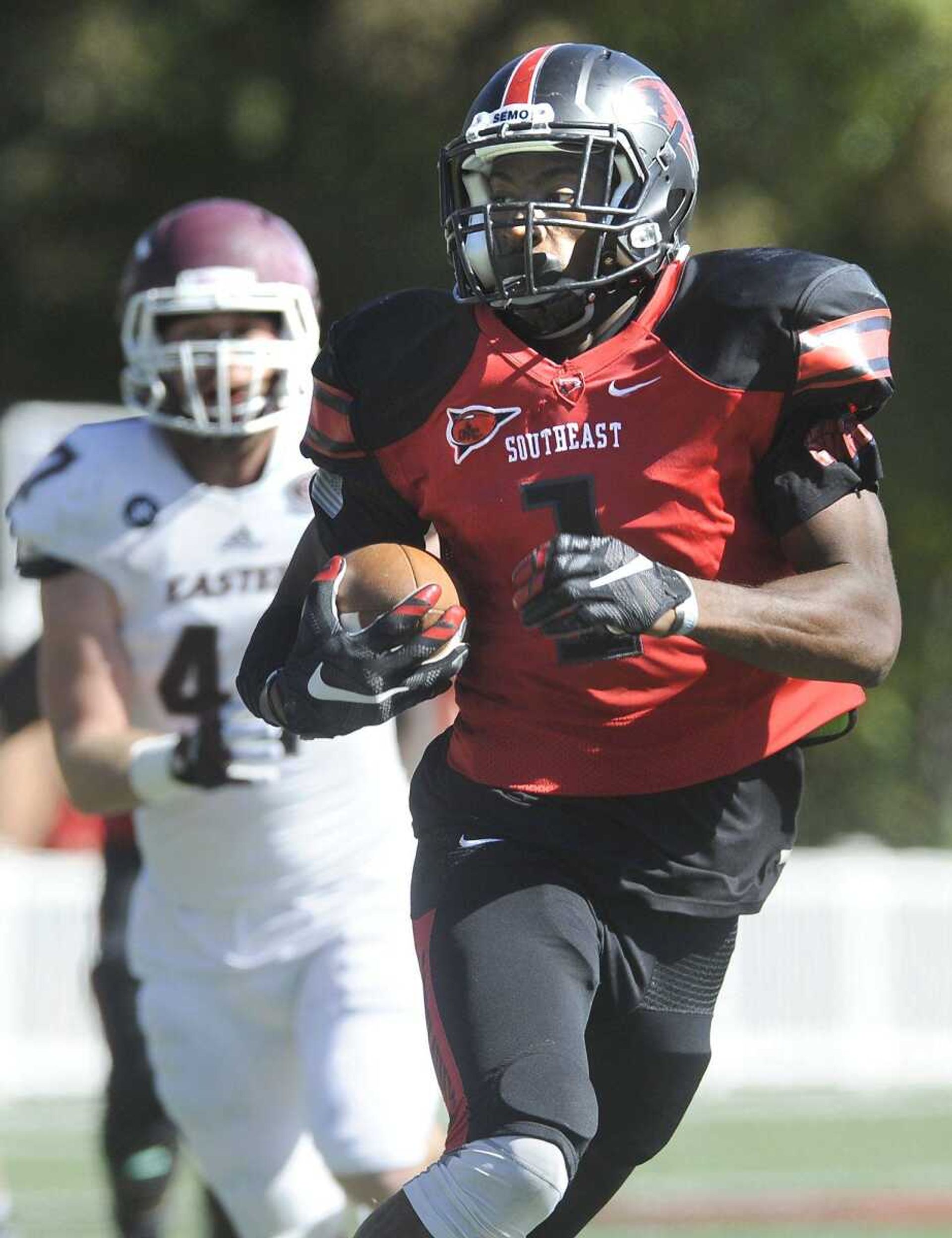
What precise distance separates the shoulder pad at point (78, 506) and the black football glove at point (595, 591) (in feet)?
6.29

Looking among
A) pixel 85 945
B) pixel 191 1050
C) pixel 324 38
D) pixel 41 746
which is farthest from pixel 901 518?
pixel 191 1050

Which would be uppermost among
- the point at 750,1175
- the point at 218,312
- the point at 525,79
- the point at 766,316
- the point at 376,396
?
the point at 525,79

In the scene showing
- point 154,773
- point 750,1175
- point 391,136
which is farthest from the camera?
point 391,136

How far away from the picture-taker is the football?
3.47 meters

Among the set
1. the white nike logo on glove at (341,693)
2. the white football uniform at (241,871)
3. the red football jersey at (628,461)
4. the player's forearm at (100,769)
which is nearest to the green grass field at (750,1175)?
the white football uniform at (241,871)

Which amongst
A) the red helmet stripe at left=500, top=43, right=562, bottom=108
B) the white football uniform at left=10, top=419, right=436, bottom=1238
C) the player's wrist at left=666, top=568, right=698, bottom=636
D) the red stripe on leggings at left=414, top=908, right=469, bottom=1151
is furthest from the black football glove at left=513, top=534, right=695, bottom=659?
the white football uniform at left=10, top=419, right=436, bottom=1238

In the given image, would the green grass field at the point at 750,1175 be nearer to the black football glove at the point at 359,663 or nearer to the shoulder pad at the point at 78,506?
the shoulder pad at the point at 78,506

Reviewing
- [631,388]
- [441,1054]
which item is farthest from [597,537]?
[441,1054]

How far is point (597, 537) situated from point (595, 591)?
22 cm

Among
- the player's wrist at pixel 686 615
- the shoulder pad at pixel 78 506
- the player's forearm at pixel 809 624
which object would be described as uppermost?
the player's wrist at pixel 686 615

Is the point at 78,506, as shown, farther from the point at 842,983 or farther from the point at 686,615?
the point at 842,983

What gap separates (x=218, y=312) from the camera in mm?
5223

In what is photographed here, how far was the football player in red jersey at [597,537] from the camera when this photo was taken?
3461 millimetres

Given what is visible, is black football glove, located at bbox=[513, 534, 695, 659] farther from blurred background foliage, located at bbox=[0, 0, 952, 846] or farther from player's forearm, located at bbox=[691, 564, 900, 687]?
blurred background foliage, located at bbox=[0, 0, 952, 846]
